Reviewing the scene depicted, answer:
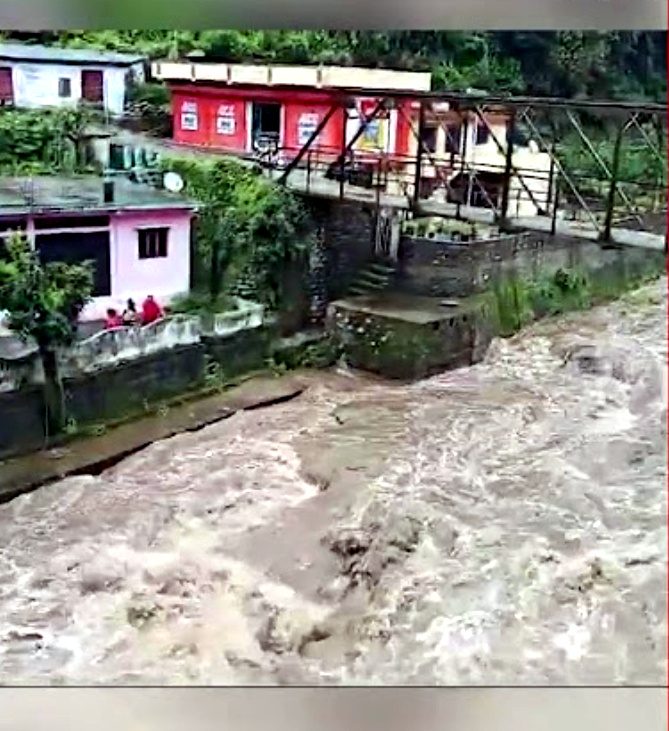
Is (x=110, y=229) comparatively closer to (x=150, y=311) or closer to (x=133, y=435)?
(x=150, y=311)

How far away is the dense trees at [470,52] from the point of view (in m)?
1.18

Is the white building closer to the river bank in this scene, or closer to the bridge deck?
the bridge deck

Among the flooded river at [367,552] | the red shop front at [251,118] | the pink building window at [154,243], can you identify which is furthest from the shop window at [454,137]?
the pink building window at [154,243]

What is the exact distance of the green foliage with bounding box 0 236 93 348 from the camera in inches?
48.1

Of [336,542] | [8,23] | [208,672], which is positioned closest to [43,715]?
[208,672]

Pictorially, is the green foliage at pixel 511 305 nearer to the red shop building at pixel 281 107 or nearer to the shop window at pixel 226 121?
the red shop building at pixel 281 107

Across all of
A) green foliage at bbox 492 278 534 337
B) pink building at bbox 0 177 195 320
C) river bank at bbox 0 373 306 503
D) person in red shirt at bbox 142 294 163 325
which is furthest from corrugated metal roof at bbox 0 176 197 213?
green foliage at bbox 492 278 534 337

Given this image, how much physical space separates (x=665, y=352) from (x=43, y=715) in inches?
30.9

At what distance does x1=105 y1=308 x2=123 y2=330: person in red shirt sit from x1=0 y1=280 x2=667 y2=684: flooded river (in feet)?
0.46

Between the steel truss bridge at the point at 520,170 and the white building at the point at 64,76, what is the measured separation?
17 cm

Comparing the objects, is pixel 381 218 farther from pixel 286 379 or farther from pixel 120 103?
pixel 120 103

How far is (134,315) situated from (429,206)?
0.35 meters

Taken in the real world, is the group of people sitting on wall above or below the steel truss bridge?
below

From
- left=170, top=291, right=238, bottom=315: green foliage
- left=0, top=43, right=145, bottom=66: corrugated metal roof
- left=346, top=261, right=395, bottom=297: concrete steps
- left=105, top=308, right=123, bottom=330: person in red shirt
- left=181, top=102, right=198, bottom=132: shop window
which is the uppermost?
left=0, top=43, right=145, bottom=66: corrugated metal roof
